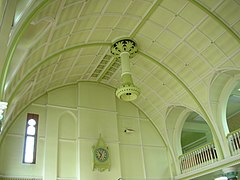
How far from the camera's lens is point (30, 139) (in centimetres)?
1698

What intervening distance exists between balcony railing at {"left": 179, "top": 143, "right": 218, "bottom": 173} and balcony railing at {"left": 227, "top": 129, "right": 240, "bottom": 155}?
1299 mm

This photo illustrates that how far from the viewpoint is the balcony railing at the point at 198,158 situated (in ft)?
54.6

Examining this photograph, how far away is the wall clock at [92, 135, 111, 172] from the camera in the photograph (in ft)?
58.0

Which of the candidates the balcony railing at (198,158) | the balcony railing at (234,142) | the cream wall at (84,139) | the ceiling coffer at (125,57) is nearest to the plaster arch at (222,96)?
the balcony railing at (234,142)

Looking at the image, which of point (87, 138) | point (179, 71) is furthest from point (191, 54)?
point (87, 138)

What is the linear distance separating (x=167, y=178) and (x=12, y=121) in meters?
11.6

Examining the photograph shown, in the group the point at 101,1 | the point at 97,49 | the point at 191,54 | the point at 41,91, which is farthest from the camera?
the point at 41,91

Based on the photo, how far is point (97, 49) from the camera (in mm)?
16812

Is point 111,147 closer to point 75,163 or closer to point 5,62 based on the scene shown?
point 75,163

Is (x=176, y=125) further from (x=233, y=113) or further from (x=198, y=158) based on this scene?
(x=233, y=113)

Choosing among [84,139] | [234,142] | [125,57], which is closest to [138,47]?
[125,57]

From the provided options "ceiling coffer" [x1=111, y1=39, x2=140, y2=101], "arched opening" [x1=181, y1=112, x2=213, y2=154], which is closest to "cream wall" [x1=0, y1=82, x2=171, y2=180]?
"arched opening" [x1=181, y1=112, x2=213, y2=154]

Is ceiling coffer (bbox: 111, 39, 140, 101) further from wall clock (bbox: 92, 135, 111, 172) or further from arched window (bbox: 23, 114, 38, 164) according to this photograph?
arched window (bbox: 23, 114, 38, 164)

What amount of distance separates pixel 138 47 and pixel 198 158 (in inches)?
326
